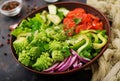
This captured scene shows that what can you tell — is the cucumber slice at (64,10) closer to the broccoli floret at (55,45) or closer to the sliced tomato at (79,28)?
the sliced tomato at (79,28)

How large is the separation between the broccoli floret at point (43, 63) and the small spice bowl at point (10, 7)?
56cm

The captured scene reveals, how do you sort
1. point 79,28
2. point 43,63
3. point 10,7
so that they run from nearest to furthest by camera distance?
point 43,63
point 79,28
point 10,7

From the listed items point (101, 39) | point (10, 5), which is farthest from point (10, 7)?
point (101, 39)

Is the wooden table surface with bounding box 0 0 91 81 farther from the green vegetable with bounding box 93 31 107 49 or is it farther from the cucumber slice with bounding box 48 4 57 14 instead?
the cucumber slice with bounding box 48 4 57 14

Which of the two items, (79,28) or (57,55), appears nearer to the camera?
(57,55)

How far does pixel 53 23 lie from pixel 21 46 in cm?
25

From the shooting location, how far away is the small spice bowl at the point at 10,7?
1835mm

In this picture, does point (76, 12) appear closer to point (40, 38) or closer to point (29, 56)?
point (40, 38)

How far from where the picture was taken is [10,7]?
187cm

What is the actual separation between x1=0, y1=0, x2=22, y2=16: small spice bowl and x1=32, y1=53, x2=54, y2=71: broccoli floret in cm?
56

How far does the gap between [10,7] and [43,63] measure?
0.65 metres

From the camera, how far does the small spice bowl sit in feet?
6.02

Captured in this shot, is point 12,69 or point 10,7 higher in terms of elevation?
point 10,7

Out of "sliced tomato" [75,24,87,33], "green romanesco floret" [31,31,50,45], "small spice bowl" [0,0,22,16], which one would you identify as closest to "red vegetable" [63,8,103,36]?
"sliced tomato" [75,24,87,33]
